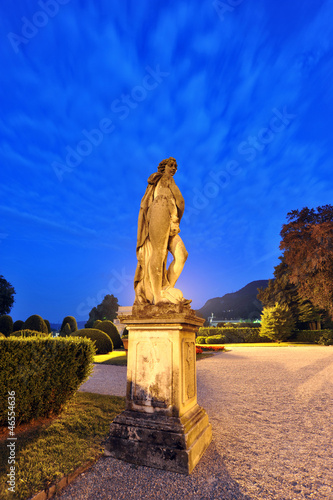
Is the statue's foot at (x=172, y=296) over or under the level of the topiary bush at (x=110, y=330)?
over

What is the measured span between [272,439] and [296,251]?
53.5ft

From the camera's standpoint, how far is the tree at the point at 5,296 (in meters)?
28.7

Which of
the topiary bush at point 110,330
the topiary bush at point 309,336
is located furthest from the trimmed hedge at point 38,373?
the topiary bush at point 309,336

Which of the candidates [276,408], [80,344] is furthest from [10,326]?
[276,408]

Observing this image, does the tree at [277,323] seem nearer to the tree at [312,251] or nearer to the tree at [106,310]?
the tree at [312,251]

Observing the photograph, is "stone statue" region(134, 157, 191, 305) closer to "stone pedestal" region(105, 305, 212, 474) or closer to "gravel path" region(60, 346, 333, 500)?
"stone pedestal" region(105, 305, 212, 474)

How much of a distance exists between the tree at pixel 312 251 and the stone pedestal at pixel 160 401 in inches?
613

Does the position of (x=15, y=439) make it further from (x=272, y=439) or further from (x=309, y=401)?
Answer: (x=309, y=401)

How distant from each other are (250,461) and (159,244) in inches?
109

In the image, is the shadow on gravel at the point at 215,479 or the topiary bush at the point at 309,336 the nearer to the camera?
the shadow on gravel at the point at 215,479

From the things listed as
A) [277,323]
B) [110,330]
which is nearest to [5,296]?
[110,330]

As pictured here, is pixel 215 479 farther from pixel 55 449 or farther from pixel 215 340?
pixel 215 340

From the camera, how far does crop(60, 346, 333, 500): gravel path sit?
253cm

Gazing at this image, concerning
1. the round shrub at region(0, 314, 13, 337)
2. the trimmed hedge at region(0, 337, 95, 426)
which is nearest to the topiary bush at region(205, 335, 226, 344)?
the round shrub at region(0, 314, 13, 337)
